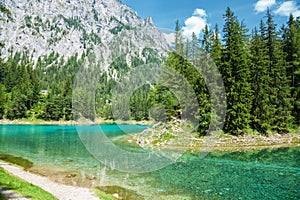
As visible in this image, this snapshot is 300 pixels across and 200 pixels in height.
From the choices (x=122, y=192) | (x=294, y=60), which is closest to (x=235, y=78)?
(x=294, y=60)

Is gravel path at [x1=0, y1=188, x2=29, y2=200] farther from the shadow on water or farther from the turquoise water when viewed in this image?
the turquoise water

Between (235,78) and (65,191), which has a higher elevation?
(235,78)

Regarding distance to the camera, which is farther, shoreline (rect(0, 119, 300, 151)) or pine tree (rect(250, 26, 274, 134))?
pine tree (rect(250, 26, 274, 134))

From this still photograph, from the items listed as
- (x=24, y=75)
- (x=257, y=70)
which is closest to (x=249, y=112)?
(x=257, y=70)

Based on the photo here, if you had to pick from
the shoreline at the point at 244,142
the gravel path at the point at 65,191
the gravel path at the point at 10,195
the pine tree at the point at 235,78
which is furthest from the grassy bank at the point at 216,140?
the gravel path at the point at 10,195

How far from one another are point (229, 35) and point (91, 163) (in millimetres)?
25812

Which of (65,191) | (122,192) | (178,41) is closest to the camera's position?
(65,191)

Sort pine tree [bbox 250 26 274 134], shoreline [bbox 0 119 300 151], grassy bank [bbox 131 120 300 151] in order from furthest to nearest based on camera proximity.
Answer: pine tree [bbox 250 26 274 134] < grassy bank [bbox 131 120 300 151] < shoreline [bbox 0 119 300 151]

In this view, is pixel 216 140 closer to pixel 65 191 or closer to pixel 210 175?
pixel 210 175

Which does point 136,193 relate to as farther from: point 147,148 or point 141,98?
point 141,98

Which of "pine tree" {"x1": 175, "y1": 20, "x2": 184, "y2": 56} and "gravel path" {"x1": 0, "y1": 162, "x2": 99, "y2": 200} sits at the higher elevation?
"pine tree" {"x1": 175, "y1": 20, "x2": 184, "y2": 56}

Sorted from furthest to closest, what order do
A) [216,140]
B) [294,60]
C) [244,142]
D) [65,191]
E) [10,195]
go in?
1. [294,60]
2. [216,140]
3. [244,142]
4. [65,191]
5. [10,195]

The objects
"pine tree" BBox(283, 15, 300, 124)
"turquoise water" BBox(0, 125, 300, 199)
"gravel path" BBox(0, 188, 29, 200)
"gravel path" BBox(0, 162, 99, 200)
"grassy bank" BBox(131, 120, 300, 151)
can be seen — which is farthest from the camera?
"pine tree" BBox(283, 15, 300, 124)

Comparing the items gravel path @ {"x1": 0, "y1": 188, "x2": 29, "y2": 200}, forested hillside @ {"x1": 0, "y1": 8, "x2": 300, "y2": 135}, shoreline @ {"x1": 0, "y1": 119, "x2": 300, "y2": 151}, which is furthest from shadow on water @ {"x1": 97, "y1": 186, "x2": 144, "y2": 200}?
forested hillside @ {"x1": 0, "y1": 8, "x2": 300, "y2": 135}
